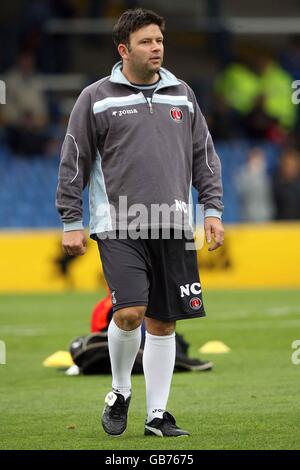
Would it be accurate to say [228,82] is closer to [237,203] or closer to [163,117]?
[237,203]

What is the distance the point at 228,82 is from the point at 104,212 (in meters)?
17.1

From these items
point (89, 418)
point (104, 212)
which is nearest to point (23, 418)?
point (89, 418)

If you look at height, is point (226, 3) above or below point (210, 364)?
above

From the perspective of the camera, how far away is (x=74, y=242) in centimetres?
691

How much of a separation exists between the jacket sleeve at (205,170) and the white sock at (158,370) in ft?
2.50

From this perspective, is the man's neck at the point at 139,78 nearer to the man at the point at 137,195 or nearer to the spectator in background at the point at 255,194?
the man at the point at 137,195

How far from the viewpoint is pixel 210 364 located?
10008mm

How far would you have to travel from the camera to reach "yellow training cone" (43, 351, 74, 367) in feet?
34.6

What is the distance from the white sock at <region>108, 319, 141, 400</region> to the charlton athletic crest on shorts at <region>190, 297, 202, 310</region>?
31 centimetres
